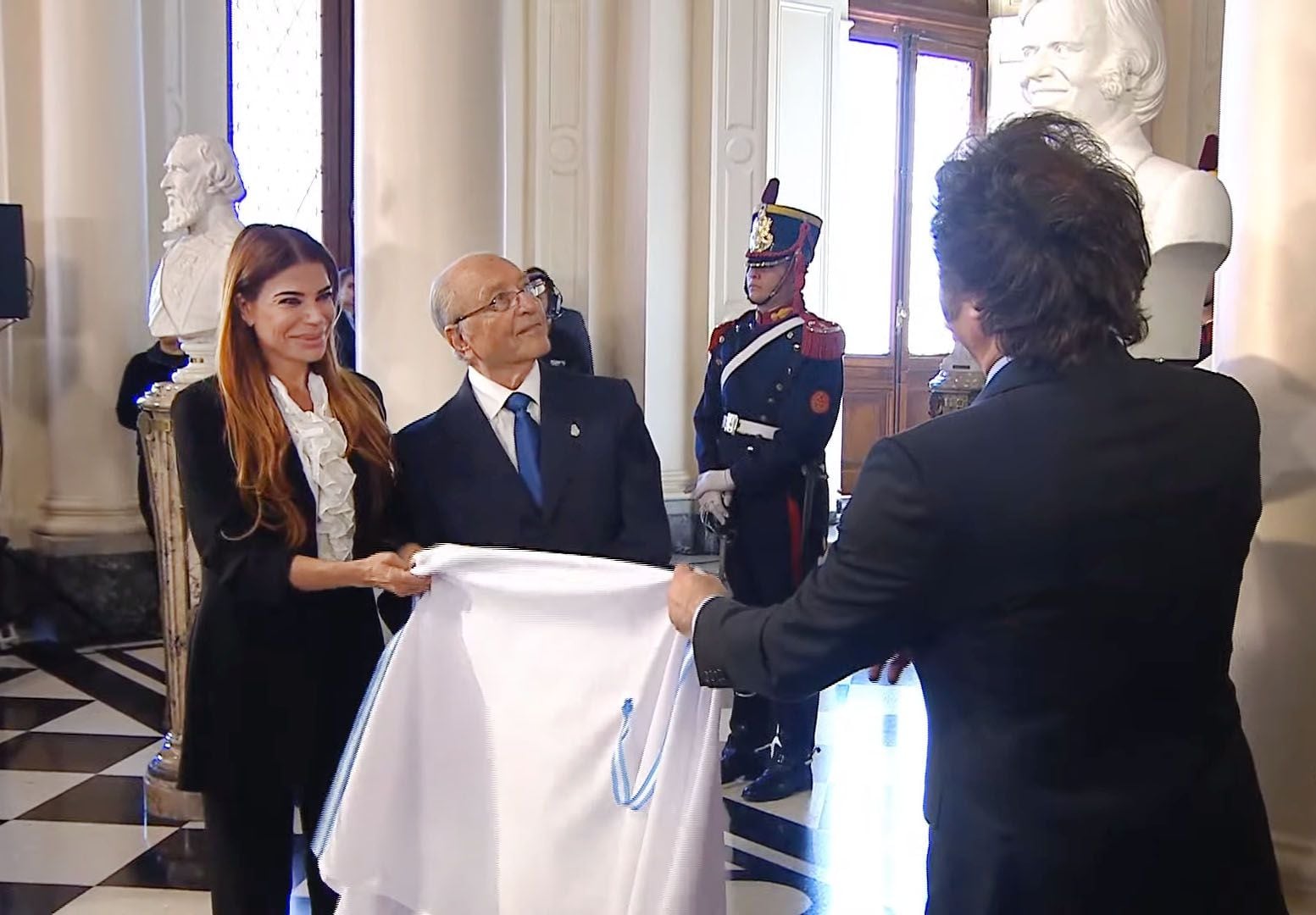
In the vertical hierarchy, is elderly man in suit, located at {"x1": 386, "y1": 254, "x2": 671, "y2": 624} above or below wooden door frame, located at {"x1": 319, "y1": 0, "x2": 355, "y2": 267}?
below

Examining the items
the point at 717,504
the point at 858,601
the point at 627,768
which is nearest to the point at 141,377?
Result: the point at 717,504

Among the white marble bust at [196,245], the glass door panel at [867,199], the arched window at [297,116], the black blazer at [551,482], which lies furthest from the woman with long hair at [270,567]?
the glass door panel at [867,199]

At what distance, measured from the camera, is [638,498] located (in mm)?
2584

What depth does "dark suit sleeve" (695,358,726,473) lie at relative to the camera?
439cm

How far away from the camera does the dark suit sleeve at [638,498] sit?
8.39 ft

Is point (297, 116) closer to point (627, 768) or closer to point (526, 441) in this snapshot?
point (526, 441)

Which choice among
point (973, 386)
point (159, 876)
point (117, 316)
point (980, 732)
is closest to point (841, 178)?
point (117, 316)

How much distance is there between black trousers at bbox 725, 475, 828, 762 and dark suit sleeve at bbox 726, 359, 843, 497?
0.27 ft

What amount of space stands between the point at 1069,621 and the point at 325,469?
55.1 inches

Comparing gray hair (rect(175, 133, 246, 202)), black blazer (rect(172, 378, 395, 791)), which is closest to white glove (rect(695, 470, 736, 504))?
gray hair (rect(175, 133, 246, 202))

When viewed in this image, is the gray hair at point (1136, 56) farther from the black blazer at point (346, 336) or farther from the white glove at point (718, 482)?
the black blazer at point (346, 336)

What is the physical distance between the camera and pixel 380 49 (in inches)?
149

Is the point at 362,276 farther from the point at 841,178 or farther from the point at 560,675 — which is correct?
the point at 841,178

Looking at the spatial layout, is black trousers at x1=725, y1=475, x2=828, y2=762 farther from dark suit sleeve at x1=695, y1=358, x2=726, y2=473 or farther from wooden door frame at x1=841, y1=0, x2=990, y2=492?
wooden door frame at x1=841, y1=0, x2=990, y2=492
